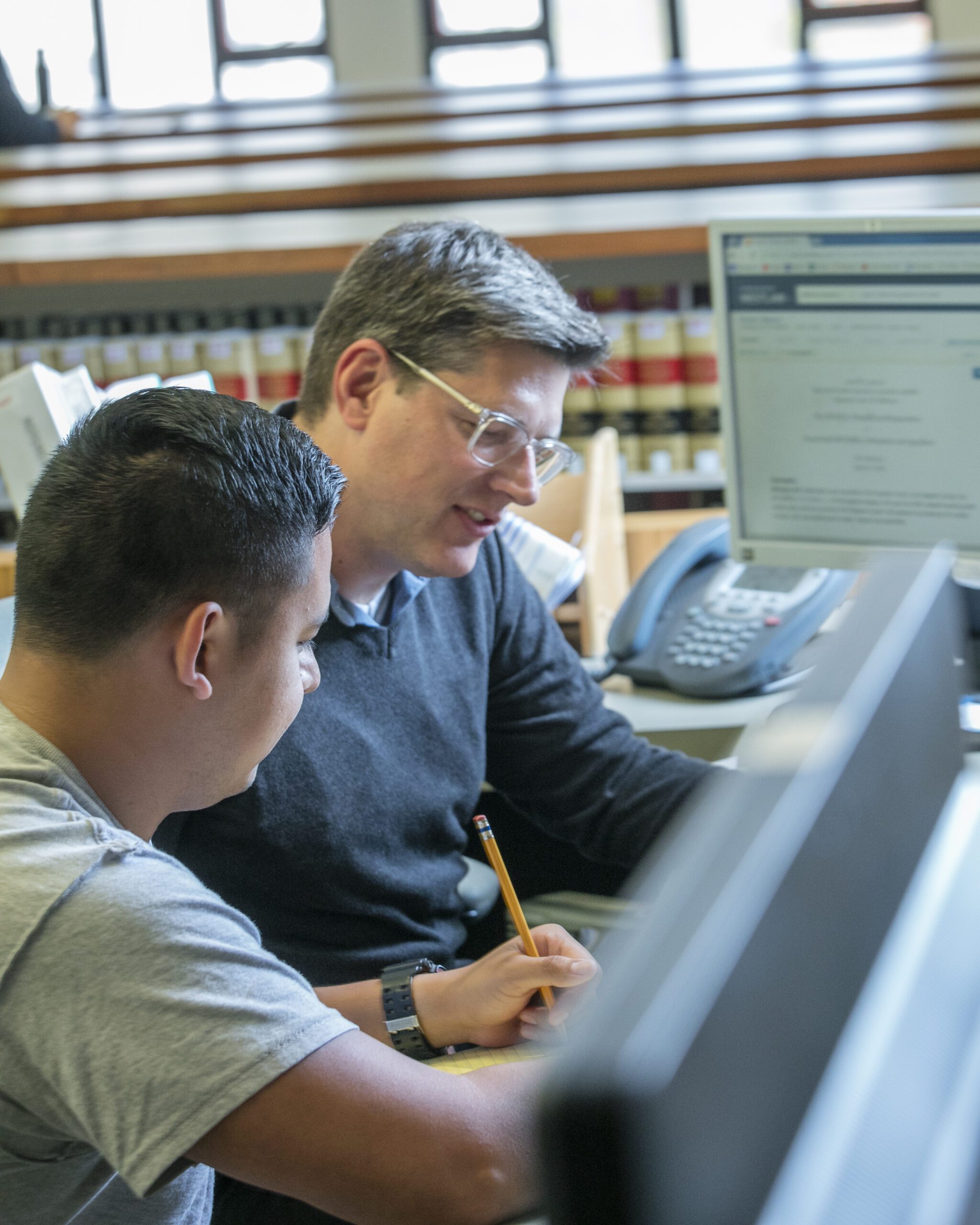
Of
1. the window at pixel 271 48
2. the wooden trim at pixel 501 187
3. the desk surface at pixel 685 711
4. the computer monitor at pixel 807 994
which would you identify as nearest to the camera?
the computer monitor at pixel 807 994

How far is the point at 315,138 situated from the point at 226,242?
210 cm

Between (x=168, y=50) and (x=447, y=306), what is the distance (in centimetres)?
606

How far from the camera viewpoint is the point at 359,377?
4.25 ft

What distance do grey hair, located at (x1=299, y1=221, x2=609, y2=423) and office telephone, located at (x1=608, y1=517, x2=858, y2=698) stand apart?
48 centimetres

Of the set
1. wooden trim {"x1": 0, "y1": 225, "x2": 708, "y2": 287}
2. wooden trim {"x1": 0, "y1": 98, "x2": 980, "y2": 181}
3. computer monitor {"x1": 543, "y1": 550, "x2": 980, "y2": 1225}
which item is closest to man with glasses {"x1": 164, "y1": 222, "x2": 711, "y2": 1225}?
computer monitor {"x1": 543, "y1": 550, "x2": 980, "y2": 1225}

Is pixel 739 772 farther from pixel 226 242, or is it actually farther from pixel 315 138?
pixel 315 138

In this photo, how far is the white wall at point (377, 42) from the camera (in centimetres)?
621

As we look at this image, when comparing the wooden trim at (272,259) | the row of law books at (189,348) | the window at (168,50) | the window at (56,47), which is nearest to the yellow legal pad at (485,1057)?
the wooden trim at (272,259)

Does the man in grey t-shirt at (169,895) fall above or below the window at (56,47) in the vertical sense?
below

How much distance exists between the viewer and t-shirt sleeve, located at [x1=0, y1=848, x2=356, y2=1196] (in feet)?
2.18

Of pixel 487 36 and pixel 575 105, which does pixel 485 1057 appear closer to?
pixel 575 105

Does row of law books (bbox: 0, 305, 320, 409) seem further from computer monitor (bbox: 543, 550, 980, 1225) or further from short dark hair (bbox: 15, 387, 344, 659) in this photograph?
computer monitor (bbox: 543, 550, 980, 1225)

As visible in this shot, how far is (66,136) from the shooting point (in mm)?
5746

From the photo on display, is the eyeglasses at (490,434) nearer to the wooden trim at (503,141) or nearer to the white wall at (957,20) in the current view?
the wooden trim at (503,141)
